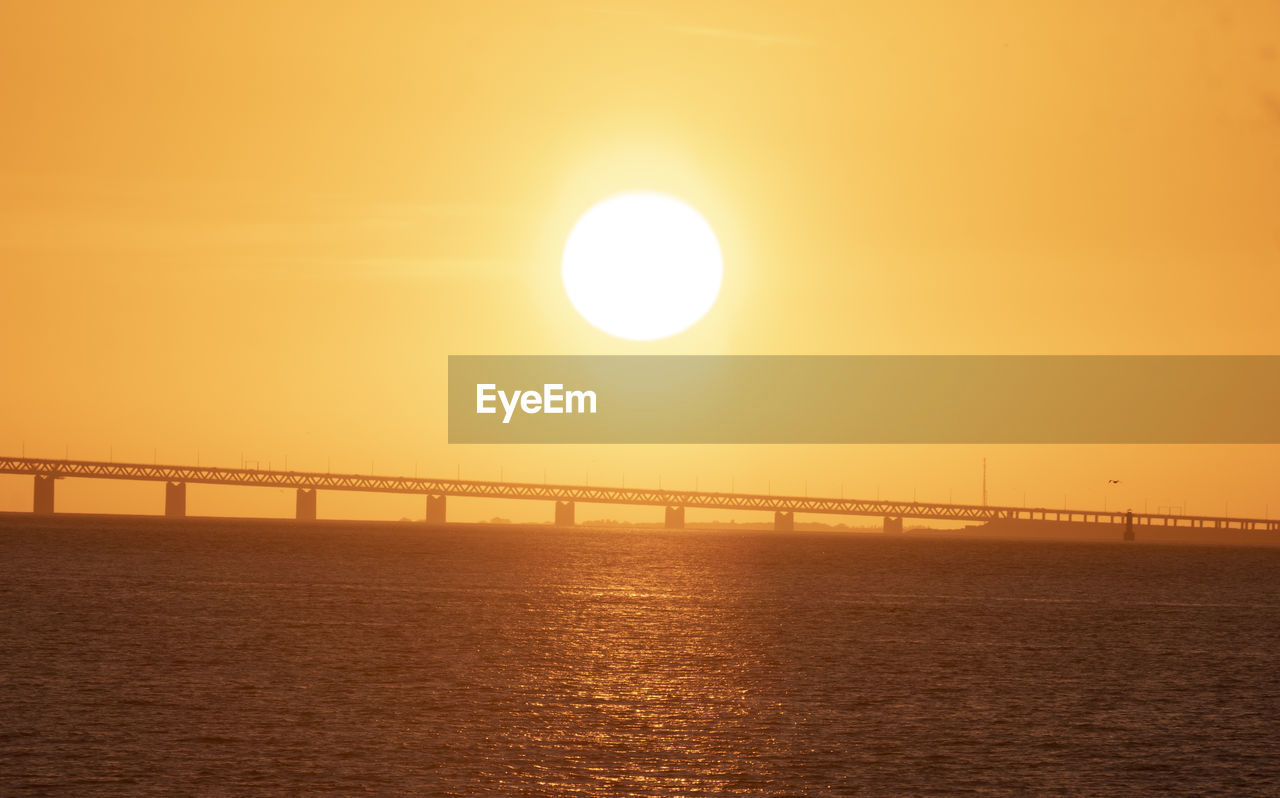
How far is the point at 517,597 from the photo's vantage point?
115 metres

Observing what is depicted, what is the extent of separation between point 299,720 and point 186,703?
5252mm

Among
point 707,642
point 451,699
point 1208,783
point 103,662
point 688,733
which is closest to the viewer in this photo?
point 1208,783

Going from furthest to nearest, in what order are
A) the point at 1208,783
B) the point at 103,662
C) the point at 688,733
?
the point at 103,662
the point at 688,733
the point at 1208,783

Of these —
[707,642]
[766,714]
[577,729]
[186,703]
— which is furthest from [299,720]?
[707,642]

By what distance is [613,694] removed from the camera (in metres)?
58.9

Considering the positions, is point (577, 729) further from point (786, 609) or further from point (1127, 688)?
point (786, 609)

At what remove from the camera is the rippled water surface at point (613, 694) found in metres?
43.1

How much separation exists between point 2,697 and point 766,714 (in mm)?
26373

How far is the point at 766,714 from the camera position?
2180 inches

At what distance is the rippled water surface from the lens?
4306 cm

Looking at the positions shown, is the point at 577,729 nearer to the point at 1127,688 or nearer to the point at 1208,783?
the point at 1208,783

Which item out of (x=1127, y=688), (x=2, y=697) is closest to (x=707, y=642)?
(x=1127, y=688)

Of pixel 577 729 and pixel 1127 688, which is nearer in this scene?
pixel 577 729

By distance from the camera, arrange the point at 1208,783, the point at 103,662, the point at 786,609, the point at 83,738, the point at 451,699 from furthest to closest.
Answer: the point at 786,609 < the point at 103,662 < the point at 451,699 < the point at 83,738 < the point at 1208,783
